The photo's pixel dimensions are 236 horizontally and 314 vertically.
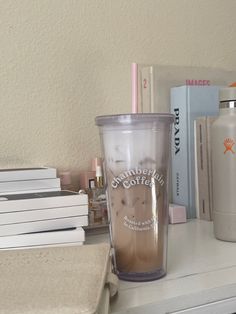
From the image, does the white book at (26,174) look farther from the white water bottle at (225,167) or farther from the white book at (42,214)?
the white water bottle at (225,167)

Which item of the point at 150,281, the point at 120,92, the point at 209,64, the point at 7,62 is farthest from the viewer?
the point at 209,64

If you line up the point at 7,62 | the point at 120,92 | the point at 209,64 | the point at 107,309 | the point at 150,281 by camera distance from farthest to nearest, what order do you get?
the point at 209,64 < the point at 120,92 < the point at 7,62 < the point at 150,281 < the point at 107,309

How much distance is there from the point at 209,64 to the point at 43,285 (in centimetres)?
79

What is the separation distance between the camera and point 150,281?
0.57m

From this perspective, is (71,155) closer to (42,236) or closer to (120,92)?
(120,92)

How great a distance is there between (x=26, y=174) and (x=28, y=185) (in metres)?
0.02

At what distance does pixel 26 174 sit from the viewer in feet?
2.51

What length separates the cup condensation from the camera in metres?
0.56

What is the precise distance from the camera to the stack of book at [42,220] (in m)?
0.62

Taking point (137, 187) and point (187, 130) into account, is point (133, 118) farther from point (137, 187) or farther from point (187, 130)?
point (187, 130)

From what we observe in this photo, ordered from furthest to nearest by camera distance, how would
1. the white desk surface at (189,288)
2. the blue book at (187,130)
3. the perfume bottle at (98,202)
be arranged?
the blue book at (187,130)
the perfume bottle at (98,202)
the white desk surface at (189,288)

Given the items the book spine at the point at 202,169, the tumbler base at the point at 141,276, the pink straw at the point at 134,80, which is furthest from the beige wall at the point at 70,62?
the tumbler base at the point at 141,276

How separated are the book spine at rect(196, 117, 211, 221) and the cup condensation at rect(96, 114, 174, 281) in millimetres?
351

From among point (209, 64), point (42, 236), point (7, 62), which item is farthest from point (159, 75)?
point (42, 236)
